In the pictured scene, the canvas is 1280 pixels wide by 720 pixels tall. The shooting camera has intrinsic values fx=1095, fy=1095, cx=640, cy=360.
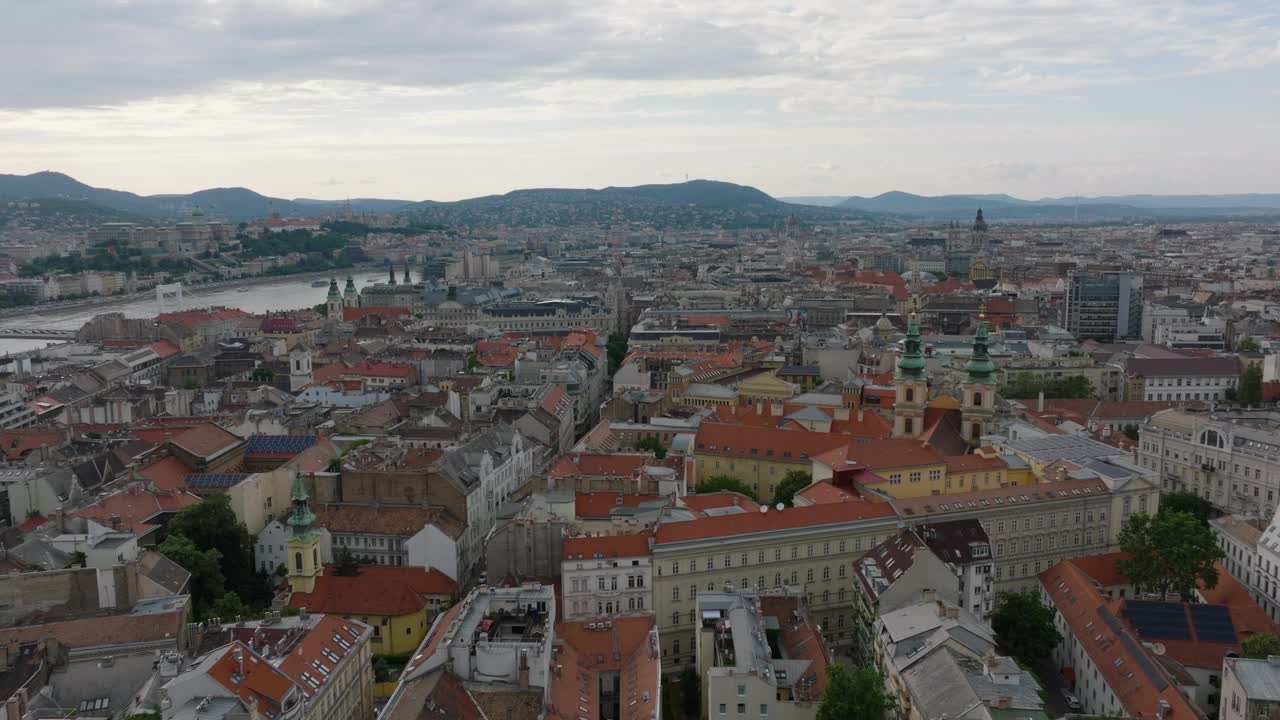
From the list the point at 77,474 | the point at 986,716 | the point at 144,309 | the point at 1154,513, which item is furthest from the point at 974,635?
the point at 144,309

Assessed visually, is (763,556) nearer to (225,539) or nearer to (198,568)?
(198,568)

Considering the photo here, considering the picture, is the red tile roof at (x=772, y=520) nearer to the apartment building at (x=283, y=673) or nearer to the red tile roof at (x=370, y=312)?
the apartment building at (x=283, y=673)

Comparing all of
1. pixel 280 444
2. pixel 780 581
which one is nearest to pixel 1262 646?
pixel 780 581

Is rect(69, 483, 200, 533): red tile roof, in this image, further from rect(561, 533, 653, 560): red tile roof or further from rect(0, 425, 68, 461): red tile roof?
rect(561, 533, 653, 560): red tile roof

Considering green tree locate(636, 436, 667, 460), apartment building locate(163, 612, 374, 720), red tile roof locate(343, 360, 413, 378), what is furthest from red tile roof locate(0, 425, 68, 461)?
apartment building locate(163, 612, 374, 720)

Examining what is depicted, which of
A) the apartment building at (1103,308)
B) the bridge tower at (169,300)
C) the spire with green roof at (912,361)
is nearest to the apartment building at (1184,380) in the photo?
the spire with green roof at (912,361)

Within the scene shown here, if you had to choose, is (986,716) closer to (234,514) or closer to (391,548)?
(391,548)
